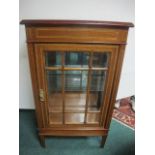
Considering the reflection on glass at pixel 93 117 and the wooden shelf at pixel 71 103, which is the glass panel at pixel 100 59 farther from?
the reflection on glass at pixel 93 117

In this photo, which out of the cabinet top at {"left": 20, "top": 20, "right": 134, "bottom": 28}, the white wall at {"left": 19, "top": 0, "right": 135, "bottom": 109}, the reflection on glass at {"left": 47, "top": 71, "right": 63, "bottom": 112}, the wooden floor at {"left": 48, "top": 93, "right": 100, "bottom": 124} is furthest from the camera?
the white wall at {"left": 19, "top": 0, "right": 135, "bottom": 109}

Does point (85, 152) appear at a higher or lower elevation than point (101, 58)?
lower

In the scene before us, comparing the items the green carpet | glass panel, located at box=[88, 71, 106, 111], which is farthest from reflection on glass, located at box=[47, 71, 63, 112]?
the green carpet

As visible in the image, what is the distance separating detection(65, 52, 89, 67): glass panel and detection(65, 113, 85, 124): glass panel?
0.41 meters

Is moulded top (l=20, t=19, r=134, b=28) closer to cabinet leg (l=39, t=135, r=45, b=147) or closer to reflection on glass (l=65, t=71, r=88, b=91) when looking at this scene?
reflection on glass (l=65, t=71, r=88, b=91)

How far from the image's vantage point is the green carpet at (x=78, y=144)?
1.38m

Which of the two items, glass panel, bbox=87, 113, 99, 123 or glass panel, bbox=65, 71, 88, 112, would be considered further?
glass panel, bbox=87, 113, 99, 123

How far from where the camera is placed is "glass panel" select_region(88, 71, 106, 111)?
43.1 inches

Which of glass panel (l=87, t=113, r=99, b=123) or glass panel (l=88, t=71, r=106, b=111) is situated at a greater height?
glass panel (l=88, t=71, r=106, b=111)

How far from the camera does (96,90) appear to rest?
119cm
